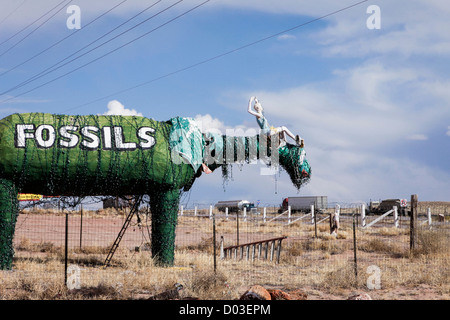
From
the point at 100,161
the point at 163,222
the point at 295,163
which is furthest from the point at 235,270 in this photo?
the point at 100,161

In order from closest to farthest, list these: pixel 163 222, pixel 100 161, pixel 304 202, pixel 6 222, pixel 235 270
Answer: pixel 6 222, pixel 100 161, pixel 163 222, pixel 235 270, pixel 304 202

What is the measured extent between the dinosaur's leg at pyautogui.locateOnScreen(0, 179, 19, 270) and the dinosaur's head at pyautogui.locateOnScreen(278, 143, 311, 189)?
295 inches

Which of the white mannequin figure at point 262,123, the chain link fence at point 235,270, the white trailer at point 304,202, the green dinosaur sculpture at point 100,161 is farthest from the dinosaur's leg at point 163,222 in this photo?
the white trailer at point 304,202

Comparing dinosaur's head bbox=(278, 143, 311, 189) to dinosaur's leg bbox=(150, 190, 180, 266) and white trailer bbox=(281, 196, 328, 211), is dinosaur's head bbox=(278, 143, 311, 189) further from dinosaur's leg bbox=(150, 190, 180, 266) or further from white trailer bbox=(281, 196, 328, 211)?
white trailer bbox=(281, 196, 328, 211)

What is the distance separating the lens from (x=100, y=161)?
13.0 metres

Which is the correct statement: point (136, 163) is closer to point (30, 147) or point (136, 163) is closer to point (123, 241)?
point (30, 147)

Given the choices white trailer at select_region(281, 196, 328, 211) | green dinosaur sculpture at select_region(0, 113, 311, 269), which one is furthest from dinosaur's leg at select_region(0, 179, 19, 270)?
white trailer at select_region(281, 196, 328, 211)

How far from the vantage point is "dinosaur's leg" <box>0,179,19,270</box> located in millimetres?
12648

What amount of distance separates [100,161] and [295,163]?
19.0 ft

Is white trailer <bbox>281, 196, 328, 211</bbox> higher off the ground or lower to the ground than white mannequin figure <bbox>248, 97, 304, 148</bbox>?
lower

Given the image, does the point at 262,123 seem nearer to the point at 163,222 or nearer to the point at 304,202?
the point at 163,222

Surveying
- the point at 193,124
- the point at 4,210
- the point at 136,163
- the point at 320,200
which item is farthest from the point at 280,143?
the point at 320,200

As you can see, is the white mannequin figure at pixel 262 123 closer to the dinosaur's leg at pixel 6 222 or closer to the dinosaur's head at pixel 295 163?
the dinosaur's head at pixel 295 163

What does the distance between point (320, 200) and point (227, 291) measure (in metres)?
42.8
